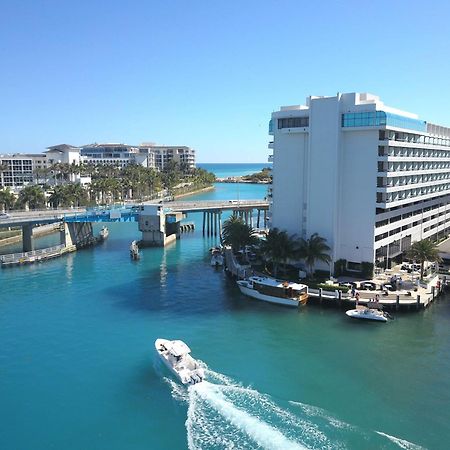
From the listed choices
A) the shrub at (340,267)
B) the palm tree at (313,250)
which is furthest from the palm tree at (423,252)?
the palm tree at (313,250)

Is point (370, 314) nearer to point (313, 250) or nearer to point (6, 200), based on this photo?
point (313, 250)

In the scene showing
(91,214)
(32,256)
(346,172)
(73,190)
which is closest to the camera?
(346,172)

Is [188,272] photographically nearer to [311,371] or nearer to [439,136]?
[311,371]

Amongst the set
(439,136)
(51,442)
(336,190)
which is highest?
(439,136)

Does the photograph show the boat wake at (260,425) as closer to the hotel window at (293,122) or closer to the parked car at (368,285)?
the parked car at (368,285)

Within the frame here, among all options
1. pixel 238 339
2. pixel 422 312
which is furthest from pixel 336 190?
pixel 238 339

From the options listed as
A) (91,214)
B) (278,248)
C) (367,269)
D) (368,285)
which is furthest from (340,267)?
(91,214)

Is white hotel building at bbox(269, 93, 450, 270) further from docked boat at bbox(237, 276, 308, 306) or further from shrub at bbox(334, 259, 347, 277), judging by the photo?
docked boat at bbox(237, 276, 308, 306)
